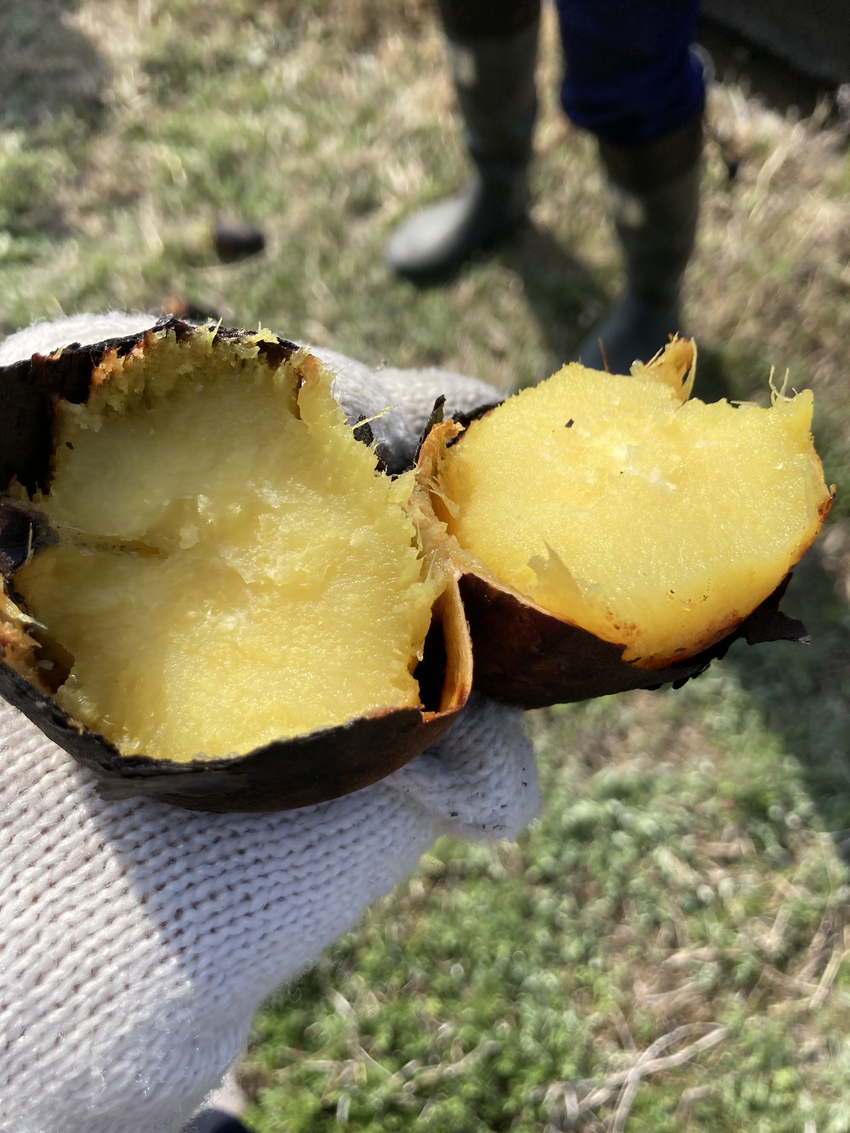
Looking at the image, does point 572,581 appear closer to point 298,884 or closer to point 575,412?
point 575,412

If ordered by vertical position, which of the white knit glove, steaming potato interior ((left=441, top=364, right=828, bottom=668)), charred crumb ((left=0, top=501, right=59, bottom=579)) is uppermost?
charred crumb ((left=0, top=501, right=59, bottom=579))

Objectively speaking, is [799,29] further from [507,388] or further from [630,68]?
[507,388]

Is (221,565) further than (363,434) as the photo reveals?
No

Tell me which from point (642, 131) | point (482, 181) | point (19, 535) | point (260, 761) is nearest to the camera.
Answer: point (260, 761)

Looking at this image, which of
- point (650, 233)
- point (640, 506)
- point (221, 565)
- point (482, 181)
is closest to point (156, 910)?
point (221, 565)

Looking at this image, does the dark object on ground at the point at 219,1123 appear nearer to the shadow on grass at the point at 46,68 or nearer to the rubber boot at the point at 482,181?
the rubber boot at the point at 482,181

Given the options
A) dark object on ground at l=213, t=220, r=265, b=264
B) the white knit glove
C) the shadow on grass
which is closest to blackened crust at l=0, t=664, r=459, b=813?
the white knit glove

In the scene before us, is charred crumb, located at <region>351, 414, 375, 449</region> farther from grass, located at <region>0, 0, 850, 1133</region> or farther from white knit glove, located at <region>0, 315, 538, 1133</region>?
grass, located at <region>0, 0, 850, 1133</region>
